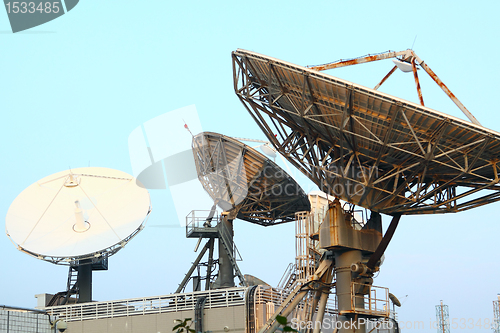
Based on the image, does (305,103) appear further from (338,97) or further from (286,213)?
(286,213)

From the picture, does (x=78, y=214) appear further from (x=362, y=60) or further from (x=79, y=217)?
(x=362, y=60)

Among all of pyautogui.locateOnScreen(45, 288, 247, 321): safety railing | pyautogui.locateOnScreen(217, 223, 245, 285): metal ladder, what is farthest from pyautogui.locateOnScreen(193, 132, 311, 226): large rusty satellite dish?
pyautogui.locateOnScreen(45, 288, 247, 321): safety railing

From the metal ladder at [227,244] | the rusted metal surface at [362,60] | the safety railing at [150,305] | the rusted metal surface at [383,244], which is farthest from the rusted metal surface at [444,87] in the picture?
the metal ladder at [227,244]

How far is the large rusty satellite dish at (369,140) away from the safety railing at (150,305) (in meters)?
8.90

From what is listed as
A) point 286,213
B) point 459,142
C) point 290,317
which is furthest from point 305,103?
point 286,213

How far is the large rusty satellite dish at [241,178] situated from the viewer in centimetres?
5162

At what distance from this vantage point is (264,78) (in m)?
34.9

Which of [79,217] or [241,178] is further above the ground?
[241,178]

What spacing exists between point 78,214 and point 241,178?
12.9 meters

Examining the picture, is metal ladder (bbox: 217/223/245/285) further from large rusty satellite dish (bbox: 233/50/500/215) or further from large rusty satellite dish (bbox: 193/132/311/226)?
large rusty satellite dish (bbox: 233/50/500/215)

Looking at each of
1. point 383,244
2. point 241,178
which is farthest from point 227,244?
point 383,244

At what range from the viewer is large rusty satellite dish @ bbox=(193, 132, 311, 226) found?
51625mm

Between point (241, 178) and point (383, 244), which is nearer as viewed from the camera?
point (383, 244)

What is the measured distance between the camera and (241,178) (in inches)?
2114
